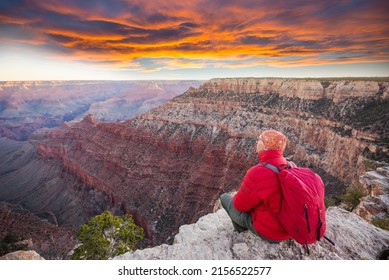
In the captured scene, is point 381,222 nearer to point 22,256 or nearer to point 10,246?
point 22,256

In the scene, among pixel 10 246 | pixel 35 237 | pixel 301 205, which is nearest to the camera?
pixel 301 205

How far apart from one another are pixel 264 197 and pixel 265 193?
0.05 m

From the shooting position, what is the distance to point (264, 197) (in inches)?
95.7

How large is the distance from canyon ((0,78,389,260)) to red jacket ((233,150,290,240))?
944 cm

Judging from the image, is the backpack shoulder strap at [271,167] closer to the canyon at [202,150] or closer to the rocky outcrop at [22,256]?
→ the rocky outcrop at [22,256]

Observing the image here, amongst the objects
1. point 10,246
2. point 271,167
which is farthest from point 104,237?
point 10,246

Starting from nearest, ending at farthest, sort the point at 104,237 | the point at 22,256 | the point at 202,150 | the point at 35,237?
the point at 22,256 < the point at 104,237 < the point at 35,237 < the point at 202,150

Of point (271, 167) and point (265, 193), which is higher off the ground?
point (271, 167)

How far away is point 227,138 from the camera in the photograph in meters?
23.3

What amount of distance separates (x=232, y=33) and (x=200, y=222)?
3246mm

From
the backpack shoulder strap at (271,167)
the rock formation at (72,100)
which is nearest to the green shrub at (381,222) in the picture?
the backpack shoulder strap at (271,167)

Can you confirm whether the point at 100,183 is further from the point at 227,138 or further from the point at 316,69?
the point at 316,69
